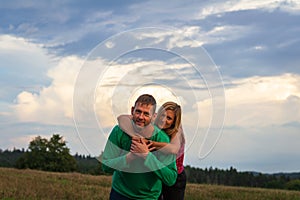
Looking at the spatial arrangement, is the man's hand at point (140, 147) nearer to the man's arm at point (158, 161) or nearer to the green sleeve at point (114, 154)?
the man's arm at point (158, 161)

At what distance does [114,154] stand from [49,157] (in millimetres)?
70951

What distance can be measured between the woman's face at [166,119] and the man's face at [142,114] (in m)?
0.64

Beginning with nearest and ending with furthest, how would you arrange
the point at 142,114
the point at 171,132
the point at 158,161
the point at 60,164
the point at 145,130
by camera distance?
→ the point at 142,114 < the point at 145,130 < the point at 158,161 < the point at 171,132 < the point at 60,164

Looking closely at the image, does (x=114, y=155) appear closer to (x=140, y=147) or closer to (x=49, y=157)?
(x=140, y=147)

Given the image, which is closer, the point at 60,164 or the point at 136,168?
the point at 136,168

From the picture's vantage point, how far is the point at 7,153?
12169 centimetres

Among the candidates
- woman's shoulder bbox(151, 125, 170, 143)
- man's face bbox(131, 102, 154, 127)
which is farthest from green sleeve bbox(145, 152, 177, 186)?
man's face bbox(131, 102, 154, 127)

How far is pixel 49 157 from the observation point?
2918 inches

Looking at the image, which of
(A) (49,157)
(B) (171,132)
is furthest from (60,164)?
(B) (171,132)

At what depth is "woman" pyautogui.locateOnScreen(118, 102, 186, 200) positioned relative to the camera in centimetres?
476

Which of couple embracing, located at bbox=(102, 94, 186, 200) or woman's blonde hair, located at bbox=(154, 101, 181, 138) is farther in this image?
woman's blonde hair, located at bbox=(154, 101, 181, 138)

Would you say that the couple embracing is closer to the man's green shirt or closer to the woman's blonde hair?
the man's green shirt

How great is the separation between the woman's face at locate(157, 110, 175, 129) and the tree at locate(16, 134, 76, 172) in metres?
67.6

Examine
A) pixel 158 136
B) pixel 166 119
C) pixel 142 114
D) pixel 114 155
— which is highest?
pixel 166 119
